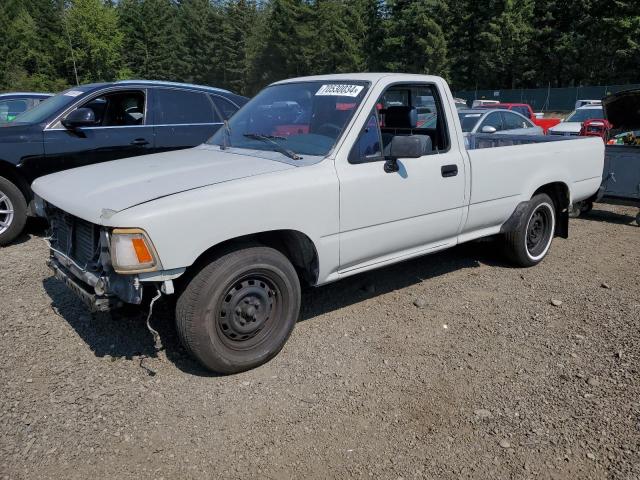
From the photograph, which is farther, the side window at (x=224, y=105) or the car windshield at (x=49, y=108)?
the side window at (x=224, y=105)

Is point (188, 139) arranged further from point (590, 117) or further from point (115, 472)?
point (590, 117)

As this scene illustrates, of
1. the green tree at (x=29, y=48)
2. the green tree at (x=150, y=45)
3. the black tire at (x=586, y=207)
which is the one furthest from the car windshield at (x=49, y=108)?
the green tree at (x=150, y=45)

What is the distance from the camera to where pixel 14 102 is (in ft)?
32.9

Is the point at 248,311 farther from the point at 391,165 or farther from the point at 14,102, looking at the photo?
the point at 14,102

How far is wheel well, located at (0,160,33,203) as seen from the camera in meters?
6.05

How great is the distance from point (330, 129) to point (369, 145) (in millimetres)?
318

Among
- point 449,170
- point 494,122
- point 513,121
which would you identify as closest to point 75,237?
point 449,170

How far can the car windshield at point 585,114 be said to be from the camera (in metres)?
15.4

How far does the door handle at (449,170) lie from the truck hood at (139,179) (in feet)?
4.76

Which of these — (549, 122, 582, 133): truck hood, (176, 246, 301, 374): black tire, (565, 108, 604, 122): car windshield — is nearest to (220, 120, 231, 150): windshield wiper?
(176, 246, 301, 374): black tire

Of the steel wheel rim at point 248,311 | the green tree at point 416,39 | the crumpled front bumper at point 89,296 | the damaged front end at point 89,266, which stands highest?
the green tree at point 416,39

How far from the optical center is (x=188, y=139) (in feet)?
23.1

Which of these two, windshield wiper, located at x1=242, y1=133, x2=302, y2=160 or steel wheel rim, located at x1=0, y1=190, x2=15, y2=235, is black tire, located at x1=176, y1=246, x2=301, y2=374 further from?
steel wheel rim, located at x1=0, y1=190, x2=15, y2=235

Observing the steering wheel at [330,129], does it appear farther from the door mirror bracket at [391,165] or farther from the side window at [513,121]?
the side window at [513,121]
